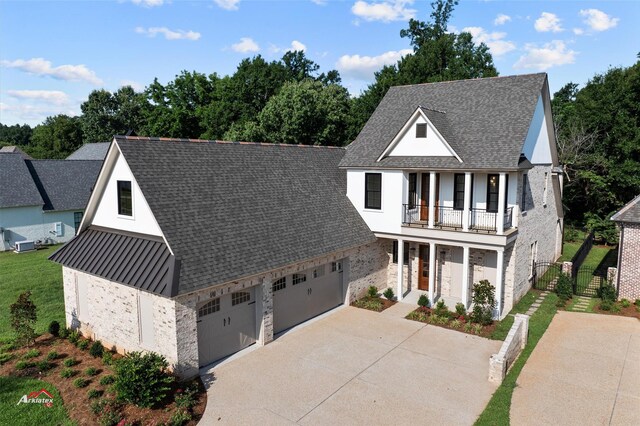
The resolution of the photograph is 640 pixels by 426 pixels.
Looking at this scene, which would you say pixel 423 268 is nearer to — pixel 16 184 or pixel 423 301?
pixel 423 301

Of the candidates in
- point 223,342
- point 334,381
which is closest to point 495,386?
point 334,381

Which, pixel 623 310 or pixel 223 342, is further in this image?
pixel 623 310

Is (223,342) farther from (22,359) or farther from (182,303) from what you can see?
(22,359)

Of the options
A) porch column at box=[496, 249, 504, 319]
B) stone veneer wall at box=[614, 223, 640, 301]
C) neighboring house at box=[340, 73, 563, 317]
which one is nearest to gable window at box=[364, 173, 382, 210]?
neighboring house at box=[340, 73, 563, 317]

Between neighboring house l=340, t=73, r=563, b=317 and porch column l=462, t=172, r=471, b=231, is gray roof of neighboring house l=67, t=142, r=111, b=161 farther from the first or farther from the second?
porch column l=462, t=172, r=471, b=231

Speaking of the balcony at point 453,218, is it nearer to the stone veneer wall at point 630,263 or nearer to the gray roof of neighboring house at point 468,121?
the gray roof of neighboring house at point 468,121

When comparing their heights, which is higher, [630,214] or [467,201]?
[467,201]

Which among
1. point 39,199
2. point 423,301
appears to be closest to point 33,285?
point 39,199
